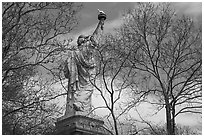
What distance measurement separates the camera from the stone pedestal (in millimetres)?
9156

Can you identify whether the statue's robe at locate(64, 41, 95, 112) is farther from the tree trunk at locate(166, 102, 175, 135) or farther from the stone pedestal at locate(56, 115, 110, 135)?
the tree trunk at locate(166, 102, 175, 135)

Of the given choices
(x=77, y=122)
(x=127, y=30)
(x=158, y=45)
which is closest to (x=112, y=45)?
(x=127, y=30)

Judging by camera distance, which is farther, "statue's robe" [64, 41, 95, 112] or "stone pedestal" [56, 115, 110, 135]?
"statue's robe" [64, 41, 95, 112]

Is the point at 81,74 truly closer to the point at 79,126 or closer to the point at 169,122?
the point at 79,126

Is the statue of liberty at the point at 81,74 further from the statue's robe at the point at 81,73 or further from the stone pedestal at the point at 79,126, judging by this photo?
the stone pedestal at the point at 79,126

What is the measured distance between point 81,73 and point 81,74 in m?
0.03

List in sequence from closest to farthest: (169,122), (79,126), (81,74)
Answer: (79,126), (81,74), (169,122)

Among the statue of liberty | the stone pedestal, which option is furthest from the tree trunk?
the stone pedestal

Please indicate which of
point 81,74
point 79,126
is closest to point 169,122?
point 81,74

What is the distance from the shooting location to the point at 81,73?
412 inches

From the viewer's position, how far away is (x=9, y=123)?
14.2 meters

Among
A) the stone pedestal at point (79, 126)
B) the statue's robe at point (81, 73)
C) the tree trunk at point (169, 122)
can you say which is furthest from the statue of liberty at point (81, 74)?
the tree trunk at point (169, 122)

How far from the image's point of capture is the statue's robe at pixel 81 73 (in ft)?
33.2

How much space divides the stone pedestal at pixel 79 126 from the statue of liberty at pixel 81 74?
11.3 inches
